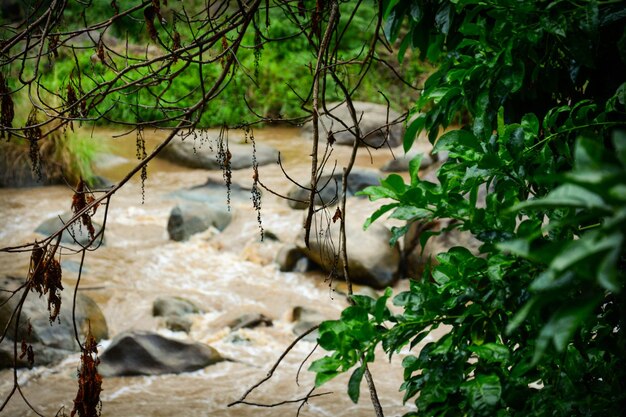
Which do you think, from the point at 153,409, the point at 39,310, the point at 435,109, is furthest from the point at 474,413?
the point at 39,310

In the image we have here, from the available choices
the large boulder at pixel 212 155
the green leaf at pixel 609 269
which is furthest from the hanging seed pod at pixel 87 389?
the large boulder at pixel 212 155

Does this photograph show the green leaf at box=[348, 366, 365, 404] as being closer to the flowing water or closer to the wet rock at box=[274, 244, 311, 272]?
the flowing water

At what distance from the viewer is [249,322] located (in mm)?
5973

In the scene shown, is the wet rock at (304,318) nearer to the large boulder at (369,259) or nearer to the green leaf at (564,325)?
the large boulder at (369,259)

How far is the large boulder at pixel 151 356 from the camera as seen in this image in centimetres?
505

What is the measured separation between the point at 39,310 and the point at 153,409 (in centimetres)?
163

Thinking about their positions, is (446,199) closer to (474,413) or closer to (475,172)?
(475,172)

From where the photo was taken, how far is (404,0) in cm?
229

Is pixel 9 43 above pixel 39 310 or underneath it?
above

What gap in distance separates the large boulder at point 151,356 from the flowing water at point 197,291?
0.09m

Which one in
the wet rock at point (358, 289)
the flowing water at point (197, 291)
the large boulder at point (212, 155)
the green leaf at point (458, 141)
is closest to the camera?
the green leaf at point (458, 141)

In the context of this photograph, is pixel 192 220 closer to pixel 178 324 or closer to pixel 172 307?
pixel 172 307

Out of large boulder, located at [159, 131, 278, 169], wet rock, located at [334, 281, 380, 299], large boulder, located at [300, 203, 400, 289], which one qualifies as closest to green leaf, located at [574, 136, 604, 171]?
wet rock, located at [334, 281, 380, 299]

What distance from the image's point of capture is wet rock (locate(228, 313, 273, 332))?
5949 mm
